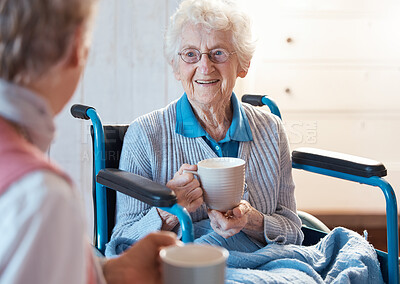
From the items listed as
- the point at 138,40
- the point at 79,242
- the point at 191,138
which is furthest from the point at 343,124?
the point at 79,242

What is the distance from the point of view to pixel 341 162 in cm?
150

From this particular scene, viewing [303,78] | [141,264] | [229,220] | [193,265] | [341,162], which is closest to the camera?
[193,265]

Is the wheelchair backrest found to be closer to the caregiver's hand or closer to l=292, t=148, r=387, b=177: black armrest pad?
the caregiver's hand

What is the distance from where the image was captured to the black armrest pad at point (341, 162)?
1.44m

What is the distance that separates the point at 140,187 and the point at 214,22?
58 cm

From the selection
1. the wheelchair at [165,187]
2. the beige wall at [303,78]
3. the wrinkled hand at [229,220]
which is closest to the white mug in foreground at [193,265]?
the wheelchair at [165,187]

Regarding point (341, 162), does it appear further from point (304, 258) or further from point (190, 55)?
point (190, 55)

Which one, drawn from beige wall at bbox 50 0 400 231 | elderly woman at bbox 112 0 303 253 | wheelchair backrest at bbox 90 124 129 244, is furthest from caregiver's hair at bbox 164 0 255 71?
beige wall at bbox 50 0 400 231

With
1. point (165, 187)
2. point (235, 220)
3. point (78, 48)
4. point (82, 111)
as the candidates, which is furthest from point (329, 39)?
point (78, 48)

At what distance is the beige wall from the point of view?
2734mm

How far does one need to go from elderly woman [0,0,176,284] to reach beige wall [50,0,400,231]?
2.16 metres

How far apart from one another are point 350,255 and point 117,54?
1.77m

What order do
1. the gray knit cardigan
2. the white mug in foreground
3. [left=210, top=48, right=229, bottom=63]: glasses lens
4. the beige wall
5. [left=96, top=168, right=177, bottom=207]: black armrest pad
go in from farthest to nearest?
1. the beige wall
2. [left=210, top=48, right=229, bottom=63]: glasses lens
3. the gray knit cardigan
4. [left=96, top=168, right=177, bottom=207]: black armrest pad
5. the white mug in foreground

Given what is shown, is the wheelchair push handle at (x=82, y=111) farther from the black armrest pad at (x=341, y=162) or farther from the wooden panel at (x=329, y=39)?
the wooden panel at (x=329, y=39)
